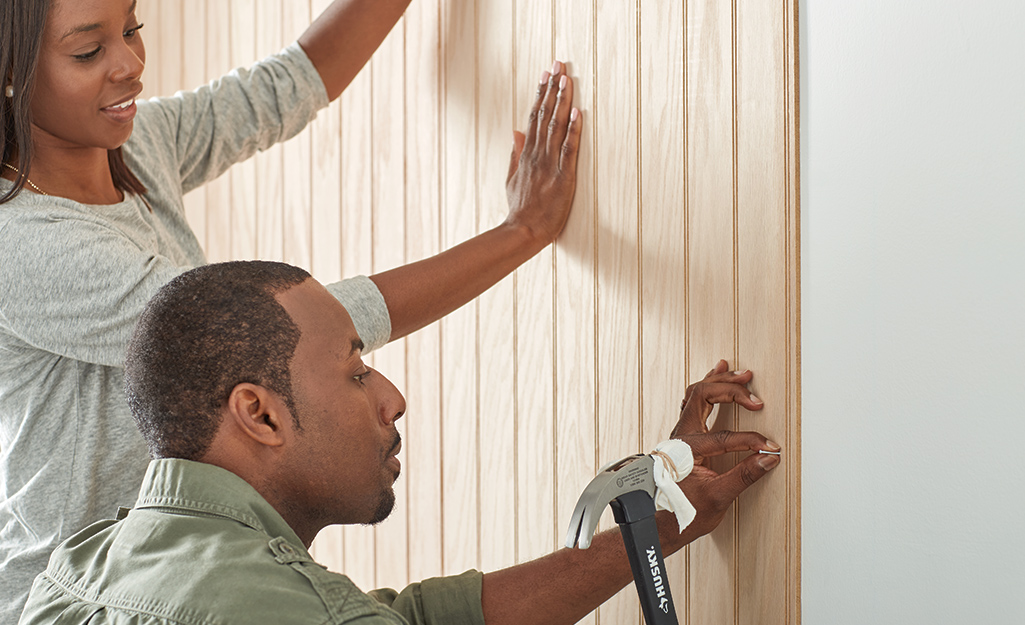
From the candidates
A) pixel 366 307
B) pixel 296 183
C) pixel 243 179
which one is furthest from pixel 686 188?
pixel 243 179

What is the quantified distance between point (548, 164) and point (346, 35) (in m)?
0.45

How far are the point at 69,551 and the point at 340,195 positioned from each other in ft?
3.47

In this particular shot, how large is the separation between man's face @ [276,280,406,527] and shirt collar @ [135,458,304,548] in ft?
0.16

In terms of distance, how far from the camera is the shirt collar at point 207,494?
0.86 metres

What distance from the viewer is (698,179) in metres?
1.22

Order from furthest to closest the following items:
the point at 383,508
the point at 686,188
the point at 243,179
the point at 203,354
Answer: the point at 243,179
the point at 686,188
the point at 383,508
the point at 203,354

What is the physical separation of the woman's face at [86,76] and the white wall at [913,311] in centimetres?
88

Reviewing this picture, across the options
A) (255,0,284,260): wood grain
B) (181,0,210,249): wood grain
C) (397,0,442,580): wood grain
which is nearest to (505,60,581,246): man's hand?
(397,0,442,580): wood grain

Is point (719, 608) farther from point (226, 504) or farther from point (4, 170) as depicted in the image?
point (4, 170)

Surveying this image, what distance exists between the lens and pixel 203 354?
895mm

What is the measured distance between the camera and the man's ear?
897 mm

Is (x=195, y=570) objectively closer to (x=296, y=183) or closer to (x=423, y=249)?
(x=423, y=249)

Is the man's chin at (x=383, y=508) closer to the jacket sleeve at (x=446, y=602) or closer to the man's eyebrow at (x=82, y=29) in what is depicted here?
the jacket sleeve at (x=446, y=602)

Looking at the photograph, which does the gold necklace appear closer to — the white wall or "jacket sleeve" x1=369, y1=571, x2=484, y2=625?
"jacket sleeve" x1=369, y1=571, x2=484, y2=625
